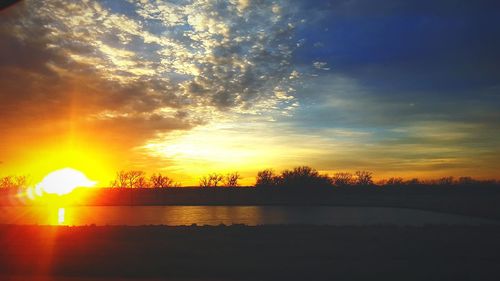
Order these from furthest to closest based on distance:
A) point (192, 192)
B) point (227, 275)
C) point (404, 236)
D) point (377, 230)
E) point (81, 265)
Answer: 1. point (192, 192)
2. point (377, 230)
3. point (404, 236)
4. point (81, 265)
5. point (227, 275)

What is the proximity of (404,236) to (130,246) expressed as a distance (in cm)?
1316

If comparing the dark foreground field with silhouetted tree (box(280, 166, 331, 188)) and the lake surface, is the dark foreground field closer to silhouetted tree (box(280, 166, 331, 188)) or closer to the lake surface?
the lake surface

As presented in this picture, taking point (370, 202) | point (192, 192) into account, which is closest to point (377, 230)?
point (370, 202)

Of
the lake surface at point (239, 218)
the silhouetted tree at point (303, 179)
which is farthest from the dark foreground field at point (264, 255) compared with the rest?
the silhouetted tree at point (303, 179)

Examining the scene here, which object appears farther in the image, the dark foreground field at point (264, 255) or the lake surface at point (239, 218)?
the lake surface at point (239, 218)

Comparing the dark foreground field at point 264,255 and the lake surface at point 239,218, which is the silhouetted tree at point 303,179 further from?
the dark foreground field at point 264,255

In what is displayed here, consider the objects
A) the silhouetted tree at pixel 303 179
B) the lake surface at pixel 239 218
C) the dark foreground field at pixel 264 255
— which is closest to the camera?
the dark foreground field at pixel 264 255

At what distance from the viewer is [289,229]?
2230 centimetres

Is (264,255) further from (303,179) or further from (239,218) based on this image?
(303,179)

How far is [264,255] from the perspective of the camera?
1428 cm

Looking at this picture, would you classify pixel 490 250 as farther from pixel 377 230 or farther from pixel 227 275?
pixel 227 275

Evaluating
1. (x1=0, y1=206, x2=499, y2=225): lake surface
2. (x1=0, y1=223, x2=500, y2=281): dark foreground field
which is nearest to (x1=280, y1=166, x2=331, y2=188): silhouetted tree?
(x1=0, y1=206, x2=499, y2=225): lake surface

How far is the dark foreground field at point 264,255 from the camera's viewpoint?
1062 centimetres

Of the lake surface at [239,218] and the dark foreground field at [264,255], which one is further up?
the dark foreground field at [264,255]
